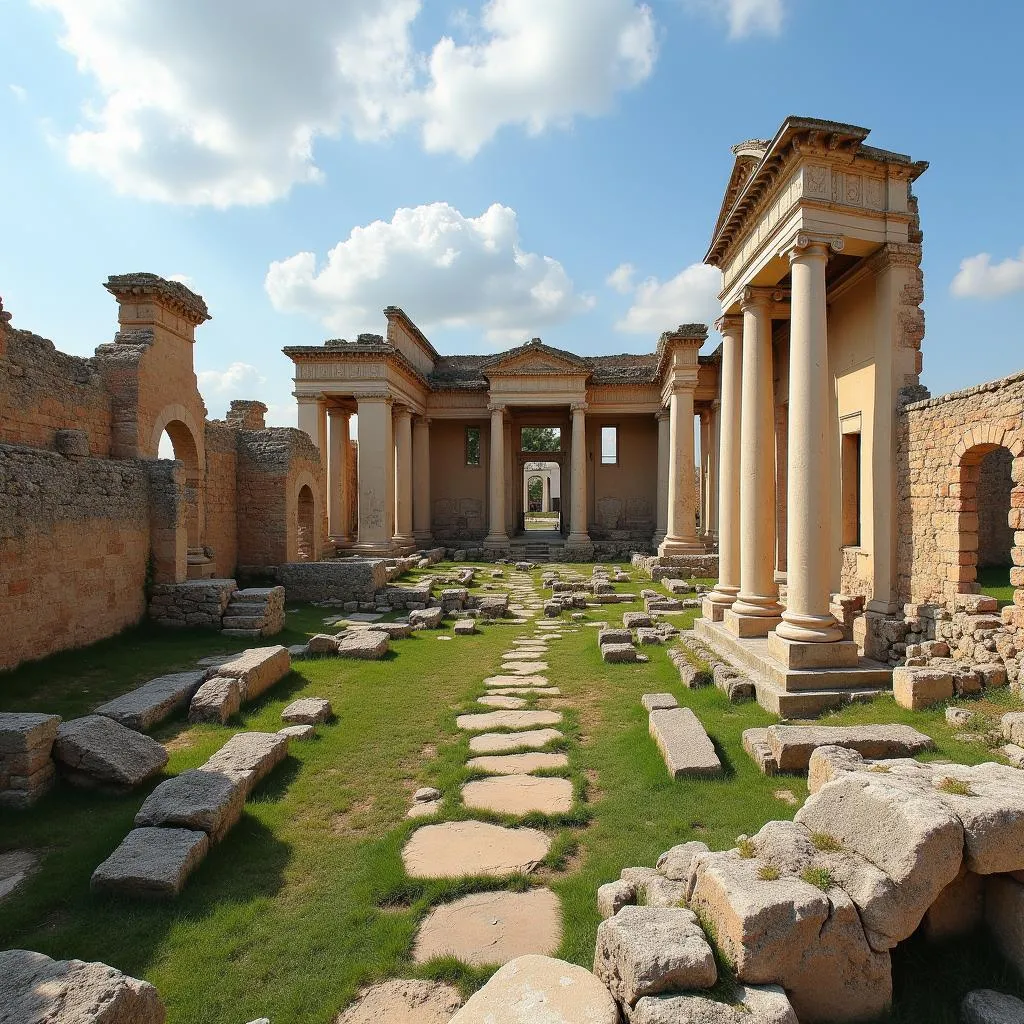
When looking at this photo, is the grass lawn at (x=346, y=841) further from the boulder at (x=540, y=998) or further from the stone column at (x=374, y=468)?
the stone column at (x=374, y=468)

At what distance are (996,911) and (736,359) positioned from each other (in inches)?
354

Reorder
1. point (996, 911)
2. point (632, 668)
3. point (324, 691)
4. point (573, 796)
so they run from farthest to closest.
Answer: point (632, 668) → point (324, 691) → point (573, 796) → point (996, 911)

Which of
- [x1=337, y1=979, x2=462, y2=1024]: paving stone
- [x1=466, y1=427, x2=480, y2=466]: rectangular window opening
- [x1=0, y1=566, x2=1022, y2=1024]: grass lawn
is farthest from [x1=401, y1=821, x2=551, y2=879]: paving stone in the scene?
[x1=466, y1=427, x2=480, y2=466]: rectangular window opening

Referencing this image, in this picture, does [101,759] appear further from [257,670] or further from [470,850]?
[470,850]

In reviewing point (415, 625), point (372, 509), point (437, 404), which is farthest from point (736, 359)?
point (437, 404)

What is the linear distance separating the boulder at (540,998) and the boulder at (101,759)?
3882mm

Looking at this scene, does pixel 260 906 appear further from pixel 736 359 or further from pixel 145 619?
pixel 736 359

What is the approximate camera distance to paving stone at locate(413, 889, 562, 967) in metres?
3.45

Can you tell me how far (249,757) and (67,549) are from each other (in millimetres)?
5633

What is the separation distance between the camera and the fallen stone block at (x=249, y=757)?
17.3ft

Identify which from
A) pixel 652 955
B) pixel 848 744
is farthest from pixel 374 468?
pixel 652 955

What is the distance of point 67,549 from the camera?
359 inches

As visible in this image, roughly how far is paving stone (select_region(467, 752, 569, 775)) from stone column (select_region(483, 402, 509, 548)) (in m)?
19.0

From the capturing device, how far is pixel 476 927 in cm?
369
